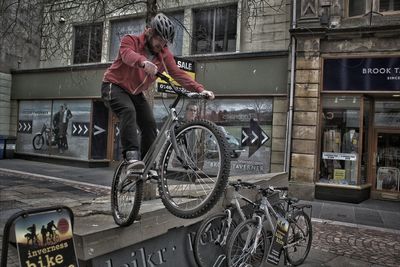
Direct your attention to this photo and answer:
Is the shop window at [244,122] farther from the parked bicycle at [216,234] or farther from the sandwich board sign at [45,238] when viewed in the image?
the sandwich board sign at [45,238]

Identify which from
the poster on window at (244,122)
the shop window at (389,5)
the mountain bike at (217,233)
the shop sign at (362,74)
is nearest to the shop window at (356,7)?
the shop window at (389,5)

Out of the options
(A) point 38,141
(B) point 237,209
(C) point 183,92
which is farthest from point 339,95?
(A) point 38,141

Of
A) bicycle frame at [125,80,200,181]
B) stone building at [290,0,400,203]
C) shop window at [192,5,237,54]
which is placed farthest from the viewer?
shop window at [192,5,237,54]

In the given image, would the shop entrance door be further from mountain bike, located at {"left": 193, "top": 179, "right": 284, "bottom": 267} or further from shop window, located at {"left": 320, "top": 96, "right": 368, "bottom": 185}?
mountain bike, located at {"left": 193, "top": 179, "right": 284, "bottom": 267}

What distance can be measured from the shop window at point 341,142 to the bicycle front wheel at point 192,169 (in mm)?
9901

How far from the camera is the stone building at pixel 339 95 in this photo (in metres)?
12.2

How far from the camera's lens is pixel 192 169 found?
137 inches

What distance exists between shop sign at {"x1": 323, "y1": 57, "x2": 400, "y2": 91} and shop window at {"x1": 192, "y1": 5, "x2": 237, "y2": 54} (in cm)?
359

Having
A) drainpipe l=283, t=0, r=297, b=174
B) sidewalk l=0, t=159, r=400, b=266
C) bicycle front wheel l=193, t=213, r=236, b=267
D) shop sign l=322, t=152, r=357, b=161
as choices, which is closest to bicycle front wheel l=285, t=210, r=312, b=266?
sidewalk l=0, t=159, r=400, b=266

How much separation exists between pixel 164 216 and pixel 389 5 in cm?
1090

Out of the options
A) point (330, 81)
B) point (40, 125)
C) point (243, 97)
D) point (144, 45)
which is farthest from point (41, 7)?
point (40, 125)

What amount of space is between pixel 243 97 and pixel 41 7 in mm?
7155

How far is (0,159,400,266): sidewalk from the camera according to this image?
411cm

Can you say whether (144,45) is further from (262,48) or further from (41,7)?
(262,48)
